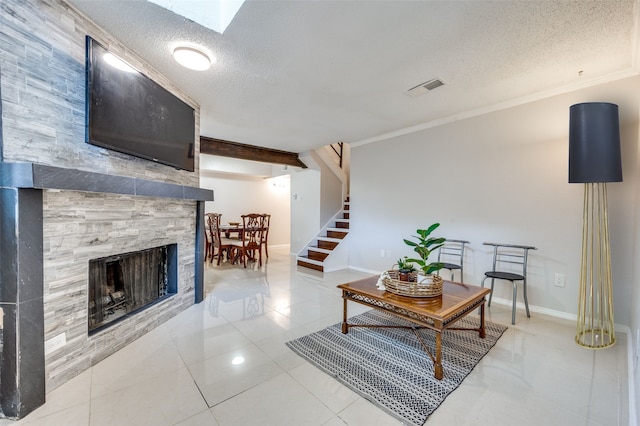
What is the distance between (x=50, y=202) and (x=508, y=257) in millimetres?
4100

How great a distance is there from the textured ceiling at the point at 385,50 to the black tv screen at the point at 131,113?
9.8 inches

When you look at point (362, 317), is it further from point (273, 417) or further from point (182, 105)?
point (182, 105)

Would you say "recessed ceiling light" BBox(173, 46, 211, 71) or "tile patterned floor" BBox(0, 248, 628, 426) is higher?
"recessed ceiling light" BBox(173, 46, 211, 71)

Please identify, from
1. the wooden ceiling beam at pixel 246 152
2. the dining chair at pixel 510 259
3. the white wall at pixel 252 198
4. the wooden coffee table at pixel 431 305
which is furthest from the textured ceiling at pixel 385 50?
the white wall at pixel 252 198

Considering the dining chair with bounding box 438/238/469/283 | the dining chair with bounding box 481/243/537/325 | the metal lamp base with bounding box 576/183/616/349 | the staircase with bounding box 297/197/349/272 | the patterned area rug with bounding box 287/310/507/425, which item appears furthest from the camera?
the staircase with bounding box 297/197/349/272

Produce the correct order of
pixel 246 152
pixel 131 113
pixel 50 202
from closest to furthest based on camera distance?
pixel 50 202 < pixel 131 113 < pixel 246 152

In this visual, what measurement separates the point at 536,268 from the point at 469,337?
1.32m

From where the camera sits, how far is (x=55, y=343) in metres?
1.60

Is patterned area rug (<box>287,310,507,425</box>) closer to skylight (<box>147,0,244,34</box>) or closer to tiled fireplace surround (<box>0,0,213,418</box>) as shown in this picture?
tiled fireplace surround (<box>0,0,213,418</box>)

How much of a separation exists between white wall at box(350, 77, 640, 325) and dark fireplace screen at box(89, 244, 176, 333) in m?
3.17

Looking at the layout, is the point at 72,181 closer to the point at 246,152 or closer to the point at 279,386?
the point at 279,386

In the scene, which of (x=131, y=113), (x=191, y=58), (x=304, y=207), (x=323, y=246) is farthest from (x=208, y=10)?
(x=304, y=207)

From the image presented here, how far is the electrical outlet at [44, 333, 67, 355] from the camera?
5.07 ft

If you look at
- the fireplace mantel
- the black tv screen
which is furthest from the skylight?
the fireplace mantel
